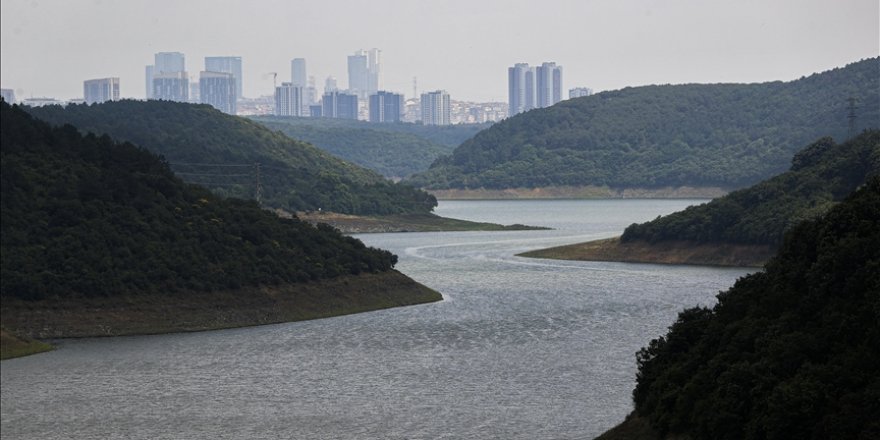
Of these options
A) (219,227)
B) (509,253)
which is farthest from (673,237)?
(219,227)

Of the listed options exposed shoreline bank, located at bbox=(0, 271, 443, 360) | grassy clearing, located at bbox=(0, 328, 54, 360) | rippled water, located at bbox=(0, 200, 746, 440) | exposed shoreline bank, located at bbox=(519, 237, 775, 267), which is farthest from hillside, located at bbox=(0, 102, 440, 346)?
exposed shoreline bank, located at bbox=(519, 237, 775, 267)

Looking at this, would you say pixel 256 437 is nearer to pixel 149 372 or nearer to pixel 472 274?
pixel 149 372

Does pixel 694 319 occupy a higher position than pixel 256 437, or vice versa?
pixel 694 319

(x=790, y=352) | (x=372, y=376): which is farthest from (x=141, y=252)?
(x=790, y=352)

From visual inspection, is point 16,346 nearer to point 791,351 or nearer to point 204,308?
point 204,308

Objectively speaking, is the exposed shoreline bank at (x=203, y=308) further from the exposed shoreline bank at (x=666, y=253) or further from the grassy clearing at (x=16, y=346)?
the exposed shoreline bank at (x=666, y=253)

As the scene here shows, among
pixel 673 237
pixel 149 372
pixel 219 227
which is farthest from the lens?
pixel 673 237
